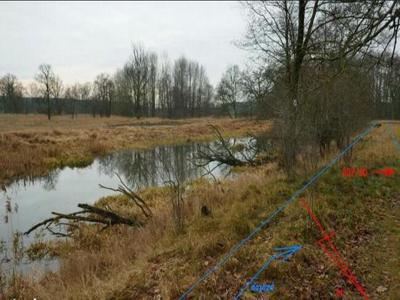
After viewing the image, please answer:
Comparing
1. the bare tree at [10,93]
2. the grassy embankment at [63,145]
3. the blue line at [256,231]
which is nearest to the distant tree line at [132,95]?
the bare tree at [10,93]

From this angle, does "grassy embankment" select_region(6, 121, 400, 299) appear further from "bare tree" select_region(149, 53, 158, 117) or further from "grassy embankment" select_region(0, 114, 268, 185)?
"bare tree" select_region(149, 53, 158, 117)

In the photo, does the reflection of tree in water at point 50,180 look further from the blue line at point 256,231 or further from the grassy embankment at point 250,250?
the blue line at point 256,231

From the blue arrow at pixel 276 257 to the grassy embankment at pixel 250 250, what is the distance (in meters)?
0.07

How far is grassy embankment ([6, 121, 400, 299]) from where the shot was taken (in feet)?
11.0

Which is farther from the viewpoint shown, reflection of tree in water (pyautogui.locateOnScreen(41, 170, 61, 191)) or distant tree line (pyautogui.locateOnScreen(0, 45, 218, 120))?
distant tree line (pyautogui.locateOnScreen(0, 45, 218, 120))

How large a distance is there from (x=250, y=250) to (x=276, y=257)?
0.40 m

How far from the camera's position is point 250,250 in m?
4.00

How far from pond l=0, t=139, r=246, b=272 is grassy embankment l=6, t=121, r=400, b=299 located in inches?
62.7

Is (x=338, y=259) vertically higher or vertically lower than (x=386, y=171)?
lower

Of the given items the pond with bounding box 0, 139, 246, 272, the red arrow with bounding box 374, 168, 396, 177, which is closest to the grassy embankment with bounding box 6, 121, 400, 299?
the red arrow with bounding box 374, 168, 396, 177

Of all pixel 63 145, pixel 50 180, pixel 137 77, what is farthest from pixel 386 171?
pixel 137 77

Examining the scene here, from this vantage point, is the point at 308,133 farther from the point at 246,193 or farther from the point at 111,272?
the point at 111,272

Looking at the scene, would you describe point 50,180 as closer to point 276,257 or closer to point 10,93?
point 276,257

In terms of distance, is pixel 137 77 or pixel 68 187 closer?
pixel 68 187
